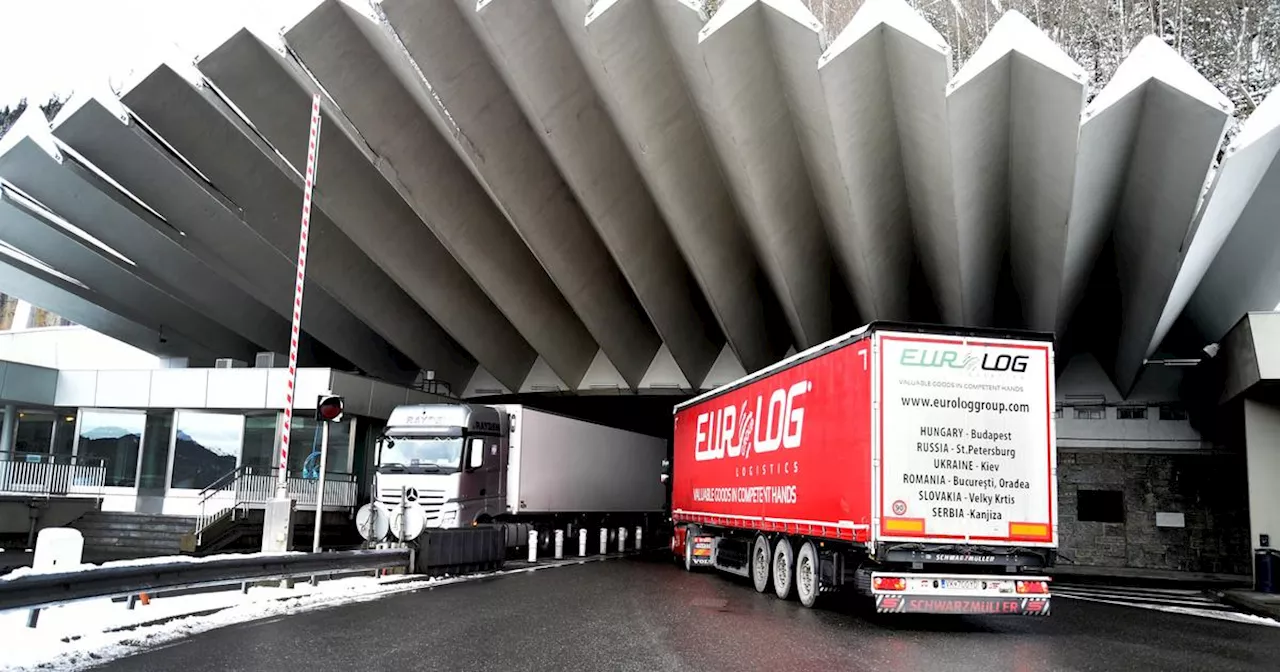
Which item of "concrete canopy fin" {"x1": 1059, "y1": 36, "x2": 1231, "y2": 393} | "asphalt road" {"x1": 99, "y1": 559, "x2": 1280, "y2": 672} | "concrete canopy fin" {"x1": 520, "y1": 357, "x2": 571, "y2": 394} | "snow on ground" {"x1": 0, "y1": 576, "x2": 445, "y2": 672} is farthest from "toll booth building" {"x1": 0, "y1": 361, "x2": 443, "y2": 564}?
"concrete canopy fin" {"x1": 1059, "y1": 36, "x2": 1231, "y2": 393}

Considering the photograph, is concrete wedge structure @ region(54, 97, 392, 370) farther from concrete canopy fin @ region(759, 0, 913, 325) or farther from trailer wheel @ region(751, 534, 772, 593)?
trailer wheel @ region(751, 534, 772, 593)

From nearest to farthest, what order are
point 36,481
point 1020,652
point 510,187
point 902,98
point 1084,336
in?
point 1020,652 → point 902,98 → point 510,187 → point 36,481 → point 1084,336

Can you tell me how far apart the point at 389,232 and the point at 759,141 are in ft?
36.9

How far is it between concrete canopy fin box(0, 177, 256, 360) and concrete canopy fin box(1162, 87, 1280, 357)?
1071 inches

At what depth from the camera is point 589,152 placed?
894 inches

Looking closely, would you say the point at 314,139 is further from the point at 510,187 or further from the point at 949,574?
the point at 949,574

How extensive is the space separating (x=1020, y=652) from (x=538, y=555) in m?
16.1

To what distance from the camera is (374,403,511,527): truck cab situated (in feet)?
64.2

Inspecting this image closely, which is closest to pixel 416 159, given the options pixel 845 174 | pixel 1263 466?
pixel 845 174

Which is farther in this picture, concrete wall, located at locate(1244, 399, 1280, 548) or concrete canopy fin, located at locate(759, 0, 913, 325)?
concrete wall, located at locate(1244, 399, 1280, 548)

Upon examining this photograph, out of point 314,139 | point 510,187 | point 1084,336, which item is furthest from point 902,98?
point 1084,336

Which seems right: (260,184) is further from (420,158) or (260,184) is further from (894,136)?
(894,136)

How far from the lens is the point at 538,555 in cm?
2438

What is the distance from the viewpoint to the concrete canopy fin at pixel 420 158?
20516mm
